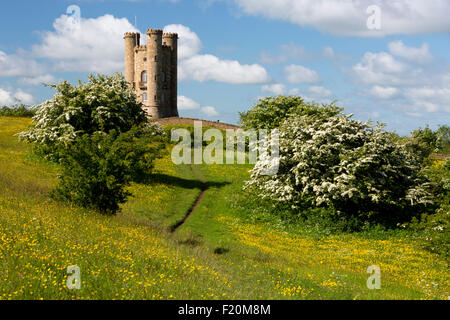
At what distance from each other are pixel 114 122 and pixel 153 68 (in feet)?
197

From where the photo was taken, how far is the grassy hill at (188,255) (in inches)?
416

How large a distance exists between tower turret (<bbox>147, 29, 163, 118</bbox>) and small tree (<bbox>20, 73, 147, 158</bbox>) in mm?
55248

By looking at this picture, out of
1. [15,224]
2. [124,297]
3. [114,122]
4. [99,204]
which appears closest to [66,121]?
[114,122]

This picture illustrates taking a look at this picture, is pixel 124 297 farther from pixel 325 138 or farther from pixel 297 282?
pixel 325 138

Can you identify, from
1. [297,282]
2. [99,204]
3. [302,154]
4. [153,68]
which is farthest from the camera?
[153,68]

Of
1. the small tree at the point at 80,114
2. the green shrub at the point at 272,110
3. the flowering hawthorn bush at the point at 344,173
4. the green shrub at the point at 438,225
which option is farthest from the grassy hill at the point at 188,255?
the green shrub at the point at 272,110

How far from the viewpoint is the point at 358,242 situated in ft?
87.2

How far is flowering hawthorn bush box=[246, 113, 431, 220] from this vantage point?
99.5 feet

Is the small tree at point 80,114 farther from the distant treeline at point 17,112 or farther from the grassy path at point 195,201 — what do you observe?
the distant treeline at point 17,112

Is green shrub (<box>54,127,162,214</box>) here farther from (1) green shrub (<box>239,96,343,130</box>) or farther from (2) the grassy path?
(1) green shrub (<box>239,96,343,130</box>)

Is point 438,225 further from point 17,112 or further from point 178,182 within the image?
point 17,112

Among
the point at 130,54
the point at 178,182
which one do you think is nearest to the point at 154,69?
the point at 130,54

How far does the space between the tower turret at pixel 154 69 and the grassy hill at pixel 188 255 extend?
2554 inches

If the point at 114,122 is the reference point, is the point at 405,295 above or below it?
below
